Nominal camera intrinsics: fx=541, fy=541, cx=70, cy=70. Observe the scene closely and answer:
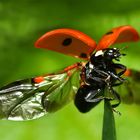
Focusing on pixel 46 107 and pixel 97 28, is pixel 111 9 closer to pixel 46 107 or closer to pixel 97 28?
pixel 97 28

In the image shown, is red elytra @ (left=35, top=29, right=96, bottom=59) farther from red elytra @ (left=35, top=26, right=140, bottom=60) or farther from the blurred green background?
the blurred green background

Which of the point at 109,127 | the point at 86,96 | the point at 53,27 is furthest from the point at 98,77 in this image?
the point at 53,27

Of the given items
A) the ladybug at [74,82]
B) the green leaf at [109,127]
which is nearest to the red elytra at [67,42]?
the ladybug at [74,82]

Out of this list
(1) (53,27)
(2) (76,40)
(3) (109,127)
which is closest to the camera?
(3) (109,127)

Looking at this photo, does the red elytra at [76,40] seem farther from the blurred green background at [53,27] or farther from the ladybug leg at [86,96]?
the blurred green background at [53,27]

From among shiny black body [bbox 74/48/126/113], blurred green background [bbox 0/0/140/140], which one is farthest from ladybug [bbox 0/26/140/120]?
blurred green background [bbox 0/0/140/140]

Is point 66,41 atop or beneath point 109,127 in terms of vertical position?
atop

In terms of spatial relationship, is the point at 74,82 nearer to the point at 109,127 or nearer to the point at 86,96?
the point at 86,96

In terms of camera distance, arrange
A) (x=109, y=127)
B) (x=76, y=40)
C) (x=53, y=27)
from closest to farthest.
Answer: (x=109, y=127) < (x=76, y=40) < (x=53, y=27)
